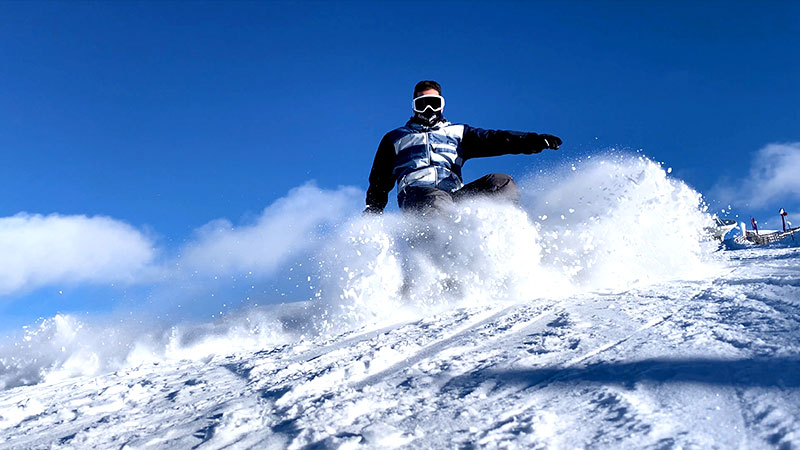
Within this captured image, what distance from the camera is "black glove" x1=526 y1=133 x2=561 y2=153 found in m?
5.23

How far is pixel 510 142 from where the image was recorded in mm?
5496

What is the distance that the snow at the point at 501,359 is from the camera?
1.21 metres

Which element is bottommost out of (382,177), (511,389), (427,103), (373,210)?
(511,389)

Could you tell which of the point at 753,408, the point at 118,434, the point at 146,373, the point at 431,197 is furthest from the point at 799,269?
the point at 146,373

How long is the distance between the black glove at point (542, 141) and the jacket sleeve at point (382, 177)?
1.52 metres

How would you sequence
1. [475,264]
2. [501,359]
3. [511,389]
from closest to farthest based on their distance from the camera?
1. [511,389]
2. [501,359]
3. [475,264]

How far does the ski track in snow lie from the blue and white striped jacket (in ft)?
8.13

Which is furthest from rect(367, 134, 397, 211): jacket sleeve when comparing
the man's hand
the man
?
the man's hand

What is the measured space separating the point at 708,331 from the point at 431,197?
319cm

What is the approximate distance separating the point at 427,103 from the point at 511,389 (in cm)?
438

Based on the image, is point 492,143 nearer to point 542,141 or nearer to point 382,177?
point 542,141

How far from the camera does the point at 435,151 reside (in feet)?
17.2

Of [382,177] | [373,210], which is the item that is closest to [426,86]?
[382,177]

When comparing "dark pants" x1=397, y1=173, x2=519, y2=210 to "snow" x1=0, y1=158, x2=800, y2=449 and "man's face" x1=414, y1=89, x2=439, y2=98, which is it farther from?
"man's face" x1=414, y1=89, x2=439, y2=98
